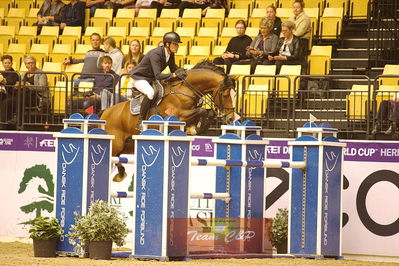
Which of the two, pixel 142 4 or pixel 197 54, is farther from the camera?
pixel 142 4

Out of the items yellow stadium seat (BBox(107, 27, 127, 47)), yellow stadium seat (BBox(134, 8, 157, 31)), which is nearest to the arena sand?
yellow stadium seat (BBox(107, 27, 127, 47))

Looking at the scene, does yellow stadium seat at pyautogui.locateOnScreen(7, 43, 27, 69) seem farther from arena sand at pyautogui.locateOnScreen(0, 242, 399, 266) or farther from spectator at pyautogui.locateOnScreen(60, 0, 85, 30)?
arena sand at pyautogui.locateOnScreen(0, 242, 399, 266)

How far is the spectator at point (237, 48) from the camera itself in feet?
56.6

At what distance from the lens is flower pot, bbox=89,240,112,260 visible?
1143cm

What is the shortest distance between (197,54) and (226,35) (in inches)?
31.1

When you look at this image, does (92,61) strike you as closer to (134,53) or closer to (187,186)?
(134,53)

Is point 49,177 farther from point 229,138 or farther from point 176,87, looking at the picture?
point 229,138

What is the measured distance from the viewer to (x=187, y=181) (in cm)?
1149

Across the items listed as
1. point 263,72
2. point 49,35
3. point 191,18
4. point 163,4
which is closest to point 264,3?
point 191,18

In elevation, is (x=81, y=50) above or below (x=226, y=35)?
below

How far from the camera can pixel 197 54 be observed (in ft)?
59.9

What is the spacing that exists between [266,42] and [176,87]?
2922 millimetres

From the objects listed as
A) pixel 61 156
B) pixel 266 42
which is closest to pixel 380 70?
pixel 266 42

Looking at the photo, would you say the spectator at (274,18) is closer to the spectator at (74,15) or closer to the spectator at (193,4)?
the spectator at (193,4)
